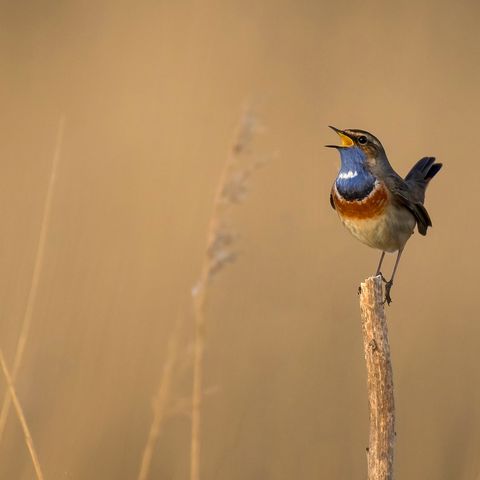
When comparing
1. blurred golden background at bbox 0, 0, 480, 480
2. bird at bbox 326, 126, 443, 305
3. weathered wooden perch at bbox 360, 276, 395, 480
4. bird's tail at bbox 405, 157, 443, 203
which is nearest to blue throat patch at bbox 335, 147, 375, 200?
bird at bbox 326, 126, 443, 305

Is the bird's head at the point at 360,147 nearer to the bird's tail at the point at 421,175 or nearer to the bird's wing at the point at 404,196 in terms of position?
the bird's wing at the point at 404,196

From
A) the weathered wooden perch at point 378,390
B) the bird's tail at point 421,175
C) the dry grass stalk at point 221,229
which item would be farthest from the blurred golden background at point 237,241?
the bird's tail at point 421,175

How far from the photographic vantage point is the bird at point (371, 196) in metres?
4.57

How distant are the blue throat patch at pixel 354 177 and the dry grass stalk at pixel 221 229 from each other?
1.49 m

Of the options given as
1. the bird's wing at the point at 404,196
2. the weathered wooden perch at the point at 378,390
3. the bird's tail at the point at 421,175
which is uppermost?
the bird's tail at the point at 421,175

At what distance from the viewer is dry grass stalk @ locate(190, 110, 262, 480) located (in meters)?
2.94

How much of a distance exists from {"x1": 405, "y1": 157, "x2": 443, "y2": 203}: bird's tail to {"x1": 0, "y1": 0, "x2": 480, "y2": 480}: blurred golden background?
2.23 ft

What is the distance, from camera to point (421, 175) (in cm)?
518

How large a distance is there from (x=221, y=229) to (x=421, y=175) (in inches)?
93.8

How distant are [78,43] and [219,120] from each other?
178 centimetres

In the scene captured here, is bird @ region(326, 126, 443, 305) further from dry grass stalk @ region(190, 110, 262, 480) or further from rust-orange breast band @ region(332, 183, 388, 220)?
dry grass stalk @ region(190, 110, 262, 480)

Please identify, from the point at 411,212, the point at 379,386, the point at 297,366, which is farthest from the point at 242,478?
the point at 379,386

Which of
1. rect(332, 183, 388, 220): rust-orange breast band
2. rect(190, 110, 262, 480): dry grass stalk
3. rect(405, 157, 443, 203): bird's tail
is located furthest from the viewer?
rect(405, 157, 443, 203): bird's tail

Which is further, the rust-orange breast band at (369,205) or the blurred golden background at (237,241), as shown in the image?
the blurred golden background at (237,241)
